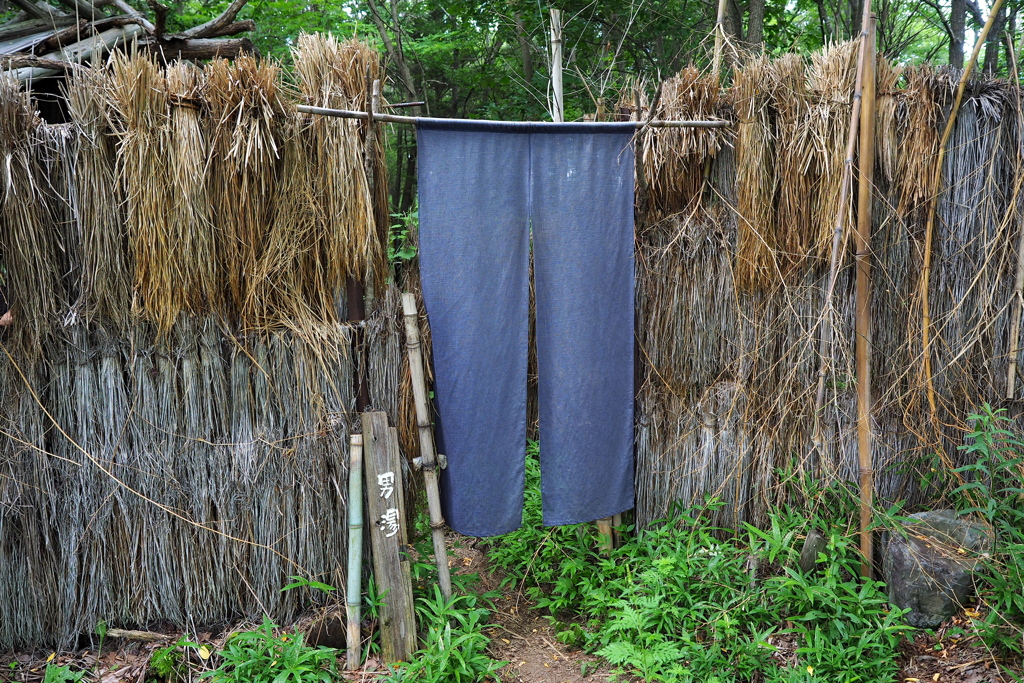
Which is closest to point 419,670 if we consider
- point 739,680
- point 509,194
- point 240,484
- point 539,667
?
point 539,667

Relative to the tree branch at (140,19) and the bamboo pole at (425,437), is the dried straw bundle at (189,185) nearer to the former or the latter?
the bamboo pole at (425,437)

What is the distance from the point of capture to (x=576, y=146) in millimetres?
3369

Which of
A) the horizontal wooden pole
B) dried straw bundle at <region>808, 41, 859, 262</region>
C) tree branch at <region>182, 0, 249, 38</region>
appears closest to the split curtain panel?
the horizontal wooden pole

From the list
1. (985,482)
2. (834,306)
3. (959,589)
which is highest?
(834,306)

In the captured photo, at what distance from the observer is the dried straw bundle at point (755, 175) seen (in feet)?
11.3

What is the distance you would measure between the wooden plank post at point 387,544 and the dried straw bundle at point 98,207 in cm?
127

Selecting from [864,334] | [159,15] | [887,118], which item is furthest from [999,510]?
[159,15]

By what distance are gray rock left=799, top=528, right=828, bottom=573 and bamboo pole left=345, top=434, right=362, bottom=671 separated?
86.4 inches

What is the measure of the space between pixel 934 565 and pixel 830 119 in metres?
2.21

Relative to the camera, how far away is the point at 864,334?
3.46m

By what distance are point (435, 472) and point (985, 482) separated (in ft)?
9.29

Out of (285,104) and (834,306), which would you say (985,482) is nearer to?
(834,306)

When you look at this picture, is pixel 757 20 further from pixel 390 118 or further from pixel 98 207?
pixel 98 207

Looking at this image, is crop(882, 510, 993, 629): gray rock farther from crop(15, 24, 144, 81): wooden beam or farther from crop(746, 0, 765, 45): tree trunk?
crop(15, 24, 144, 81): wooden beam
